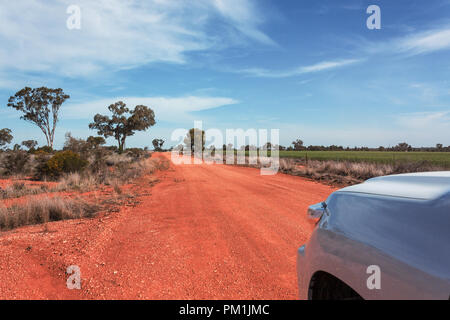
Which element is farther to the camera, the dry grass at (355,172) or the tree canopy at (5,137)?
the tree canopy at (5,137)

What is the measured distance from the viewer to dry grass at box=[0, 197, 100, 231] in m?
5.71

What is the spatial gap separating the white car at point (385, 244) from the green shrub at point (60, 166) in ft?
50.2

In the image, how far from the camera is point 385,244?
131 cm

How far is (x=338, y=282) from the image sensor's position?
1.69 meters

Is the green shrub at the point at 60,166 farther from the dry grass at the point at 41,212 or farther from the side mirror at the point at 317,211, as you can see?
the side mirror at the point at 317,211

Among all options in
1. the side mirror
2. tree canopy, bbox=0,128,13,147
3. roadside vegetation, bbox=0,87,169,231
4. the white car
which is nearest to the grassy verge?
roadside vegetation, bbox=0,87,169,231

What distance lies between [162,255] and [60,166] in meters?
12.9

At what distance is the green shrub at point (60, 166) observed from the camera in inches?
546

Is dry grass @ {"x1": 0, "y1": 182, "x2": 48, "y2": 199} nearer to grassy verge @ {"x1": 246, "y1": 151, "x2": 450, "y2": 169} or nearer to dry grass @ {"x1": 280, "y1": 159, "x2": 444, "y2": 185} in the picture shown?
dry grass @ {"x1": 280, "y1": 159, "x2": 444, "y2": 185}

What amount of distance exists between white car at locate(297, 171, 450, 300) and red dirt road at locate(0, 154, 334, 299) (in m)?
0.72

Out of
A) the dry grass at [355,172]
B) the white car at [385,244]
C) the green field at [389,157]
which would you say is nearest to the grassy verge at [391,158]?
the green field at [389,157]
